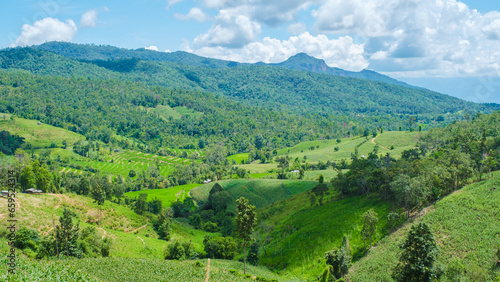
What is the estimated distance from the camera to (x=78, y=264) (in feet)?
162

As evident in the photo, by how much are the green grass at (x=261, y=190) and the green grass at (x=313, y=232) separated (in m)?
31.0

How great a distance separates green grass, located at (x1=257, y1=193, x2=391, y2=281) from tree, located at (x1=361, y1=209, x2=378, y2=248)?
9.97 ft

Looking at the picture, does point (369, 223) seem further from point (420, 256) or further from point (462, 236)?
point (462, 236)

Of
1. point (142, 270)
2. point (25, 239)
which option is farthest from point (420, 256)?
point (25, 239)

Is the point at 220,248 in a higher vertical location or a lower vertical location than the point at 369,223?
lower

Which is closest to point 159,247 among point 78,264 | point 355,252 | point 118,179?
point 78,264

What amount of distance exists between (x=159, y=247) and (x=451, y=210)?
6671cm

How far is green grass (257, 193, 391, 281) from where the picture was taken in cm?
6619

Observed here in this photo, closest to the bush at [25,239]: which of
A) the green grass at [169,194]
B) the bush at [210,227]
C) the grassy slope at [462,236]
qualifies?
the bush at [210,227]

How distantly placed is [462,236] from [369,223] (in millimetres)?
15237

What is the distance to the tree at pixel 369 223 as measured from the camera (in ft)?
191

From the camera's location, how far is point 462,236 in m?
54.0

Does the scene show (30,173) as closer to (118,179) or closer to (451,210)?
(118,179)

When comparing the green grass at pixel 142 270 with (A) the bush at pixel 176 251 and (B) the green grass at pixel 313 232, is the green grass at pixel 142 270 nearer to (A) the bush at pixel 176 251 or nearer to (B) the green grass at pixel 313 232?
(A) the bush at pixel 176 251
